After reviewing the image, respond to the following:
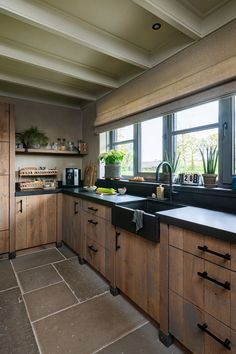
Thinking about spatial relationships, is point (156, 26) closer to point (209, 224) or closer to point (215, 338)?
point (209, 224)

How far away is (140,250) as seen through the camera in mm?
A: 1669

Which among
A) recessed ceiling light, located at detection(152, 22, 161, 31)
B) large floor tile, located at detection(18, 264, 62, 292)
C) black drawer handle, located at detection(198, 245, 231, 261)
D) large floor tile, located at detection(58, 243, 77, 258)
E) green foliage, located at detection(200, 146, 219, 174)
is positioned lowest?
large floor tile, located at detection(18, 264, 62, 292)

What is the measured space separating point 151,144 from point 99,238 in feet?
4.49

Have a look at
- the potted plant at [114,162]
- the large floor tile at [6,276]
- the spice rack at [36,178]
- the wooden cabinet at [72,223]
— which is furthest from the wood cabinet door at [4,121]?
the large floor tile at [6,276]

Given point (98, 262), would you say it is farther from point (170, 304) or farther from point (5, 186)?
point (5, 186)

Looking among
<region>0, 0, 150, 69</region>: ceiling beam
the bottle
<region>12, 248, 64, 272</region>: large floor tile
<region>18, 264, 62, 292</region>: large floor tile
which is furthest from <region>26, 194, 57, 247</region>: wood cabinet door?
<region>0, 0, 150, 69</region>: ceiling beam

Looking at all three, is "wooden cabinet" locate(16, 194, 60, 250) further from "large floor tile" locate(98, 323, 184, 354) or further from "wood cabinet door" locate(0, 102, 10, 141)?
"large floor tile" locate(98, 323, 184, 354)

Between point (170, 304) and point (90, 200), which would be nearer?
point (170, 304)

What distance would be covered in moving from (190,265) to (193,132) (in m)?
1.42

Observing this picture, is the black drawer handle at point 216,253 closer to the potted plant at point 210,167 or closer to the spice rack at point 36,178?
the potted plant at point 210,167

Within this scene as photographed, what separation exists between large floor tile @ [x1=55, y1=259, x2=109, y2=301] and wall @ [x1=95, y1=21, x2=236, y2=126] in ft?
6.60

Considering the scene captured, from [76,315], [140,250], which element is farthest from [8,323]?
[140,250]

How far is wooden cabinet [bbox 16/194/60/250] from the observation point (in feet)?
9.49

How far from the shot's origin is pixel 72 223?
2881mm
